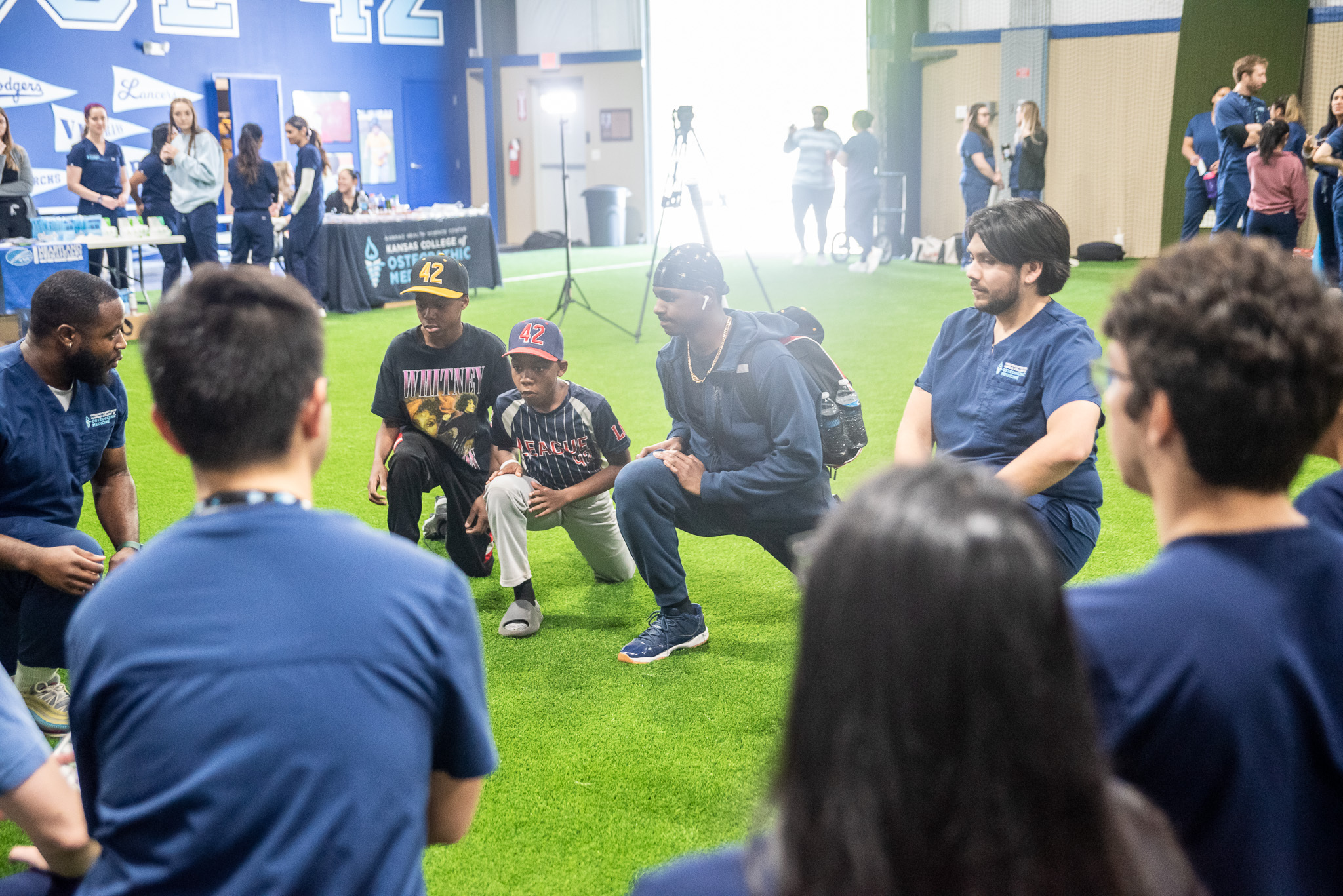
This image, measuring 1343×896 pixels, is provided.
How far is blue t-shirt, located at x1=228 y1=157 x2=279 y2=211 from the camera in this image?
9508mm

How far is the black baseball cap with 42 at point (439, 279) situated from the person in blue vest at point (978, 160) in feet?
30.2

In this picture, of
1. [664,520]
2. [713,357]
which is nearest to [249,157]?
[713,357]

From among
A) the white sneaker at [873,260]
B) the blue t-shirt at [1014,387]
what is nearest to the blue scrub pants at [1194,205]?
the white sneaker at [873,260]

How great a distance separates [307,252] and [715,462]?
7805 mm

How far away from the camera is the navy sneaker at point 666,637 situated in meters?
3.42

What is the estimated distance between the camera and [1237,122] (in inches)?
359

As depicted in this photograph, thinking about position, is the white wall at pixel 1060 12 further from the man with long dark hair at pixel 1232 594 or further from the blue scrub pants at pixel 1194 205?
the man with long dark hair at pixel 1232 594

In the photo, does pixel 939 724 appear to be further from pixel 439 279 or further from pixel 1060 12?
pixel 1060 12

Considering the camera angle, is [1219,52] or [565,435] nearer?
[565,435]

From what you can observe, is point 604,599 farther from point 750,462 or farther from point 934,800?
point 934,800

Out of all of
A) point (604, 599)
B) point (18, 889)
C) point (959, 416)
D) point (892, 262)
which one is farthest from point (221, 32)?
point (18, 889)

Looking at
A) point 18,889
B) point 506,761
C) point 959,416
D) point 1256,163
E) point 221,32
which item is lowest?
point 506,761

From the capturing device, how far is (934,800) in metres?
0.75

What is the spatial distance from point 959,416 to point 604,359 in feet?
16.5
